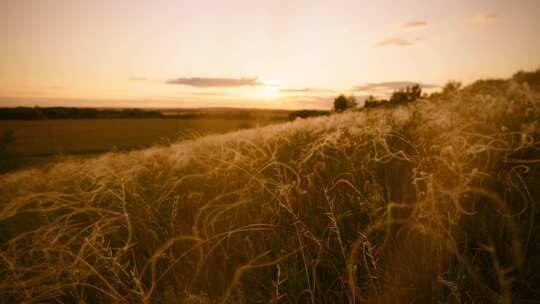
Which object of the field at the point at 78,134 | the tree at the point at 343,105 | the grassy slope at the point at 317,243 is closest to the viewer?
the grassy slope at the point at 317,243

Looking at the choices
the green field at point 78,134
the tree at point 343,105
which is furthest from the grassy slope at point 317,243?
the green field at point 78,134

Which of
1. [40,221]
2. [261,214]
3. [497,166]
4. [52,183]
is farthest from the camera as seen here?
[52,183]

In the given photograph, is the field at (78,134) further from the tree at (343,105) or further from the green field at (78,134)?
the tree at (343,105)

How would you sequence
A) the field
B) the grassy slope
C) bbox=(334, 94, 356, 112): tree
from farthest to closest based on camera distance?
the field < bbox=(334, 94, 356, 112): tree < the grassy slope

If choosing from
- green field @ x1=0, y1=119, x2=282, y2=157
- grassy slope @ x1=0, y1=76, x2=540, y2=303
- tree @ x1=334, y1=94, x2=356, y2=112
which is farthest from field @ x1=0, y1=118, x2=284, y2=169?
grassy slope @ x1=0, y1=76, x2=540, y2=303

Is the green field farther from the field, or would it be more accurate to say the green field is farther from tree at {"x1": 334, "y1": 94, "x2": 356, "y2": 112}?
tree at {"x1": 334, "y1": 94, "x2": 356, "y2": 112}

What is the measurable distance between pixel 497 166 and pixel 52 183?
5.28m

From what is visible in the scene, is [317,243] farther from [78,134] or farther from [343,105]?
[78,134]

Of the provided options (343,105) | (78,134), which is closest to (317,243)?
(343,105)

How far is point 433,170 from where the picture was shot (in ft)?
7.11

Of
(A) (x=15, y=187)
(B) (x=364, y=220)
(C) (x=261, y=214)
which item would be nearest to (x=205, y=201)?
(C) (x=261, y=214)

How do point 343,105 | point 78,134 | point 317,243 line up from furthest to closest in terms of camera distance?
point 78,134 → point 343,105 → point 317,243

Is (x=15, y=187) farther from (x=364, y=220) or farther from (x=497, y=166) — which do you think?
(x=497, y=166)

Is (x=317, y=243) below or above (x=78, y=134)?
above
